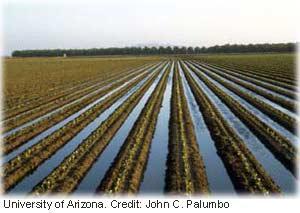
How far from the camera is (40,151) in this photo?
14.5 metres

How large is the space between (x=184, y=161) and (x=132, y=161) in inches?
63.1

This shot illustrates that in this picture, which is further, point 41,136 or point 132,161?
point 41,136

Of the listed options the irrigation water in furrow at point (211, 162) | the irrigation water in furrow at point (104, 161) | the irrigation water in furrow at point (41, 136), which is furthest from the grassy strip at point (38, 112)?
the irrigation water in furrow at point (211, 162)

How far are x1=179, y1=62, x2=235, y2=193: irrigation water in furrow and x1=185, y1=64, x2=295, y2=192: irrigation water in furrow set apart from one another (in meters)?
1.30

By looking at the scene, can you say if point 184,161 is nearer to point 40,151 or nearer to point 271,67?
point 40,151

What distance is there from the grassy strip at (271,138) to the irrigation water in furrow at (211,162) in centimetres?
195

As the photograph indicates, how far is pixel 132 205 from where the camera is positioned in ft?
31.9

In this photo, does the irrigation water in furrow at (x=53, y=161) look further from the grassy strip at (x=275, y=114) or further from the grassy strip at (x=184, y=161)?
the grassy strip at (x=275, y=114)

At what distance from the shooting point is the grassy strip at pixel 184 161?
424 inches

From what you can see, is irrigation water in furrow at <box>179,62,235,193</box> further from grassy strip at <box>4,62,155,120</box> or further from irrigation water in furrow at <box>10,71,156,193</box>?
grassy strip at <box>4,62,155,120</box>

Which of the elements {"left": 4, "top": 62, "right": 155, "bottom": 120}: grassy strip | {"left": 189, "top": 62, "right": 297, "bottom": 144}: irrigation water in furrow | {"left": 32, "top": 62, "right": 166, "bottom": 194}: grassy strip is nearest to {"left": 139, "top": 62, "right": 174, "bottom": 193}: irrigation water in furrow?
{"left": 32, "top": 62, "right": 166, "bottom": 194}: grassy strip

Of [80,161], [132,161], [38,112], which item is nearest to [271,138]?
[132,161]

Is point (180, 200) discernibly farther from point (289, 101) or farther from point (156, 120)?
point (289, 101)

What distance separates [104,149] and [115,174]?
3.00m
